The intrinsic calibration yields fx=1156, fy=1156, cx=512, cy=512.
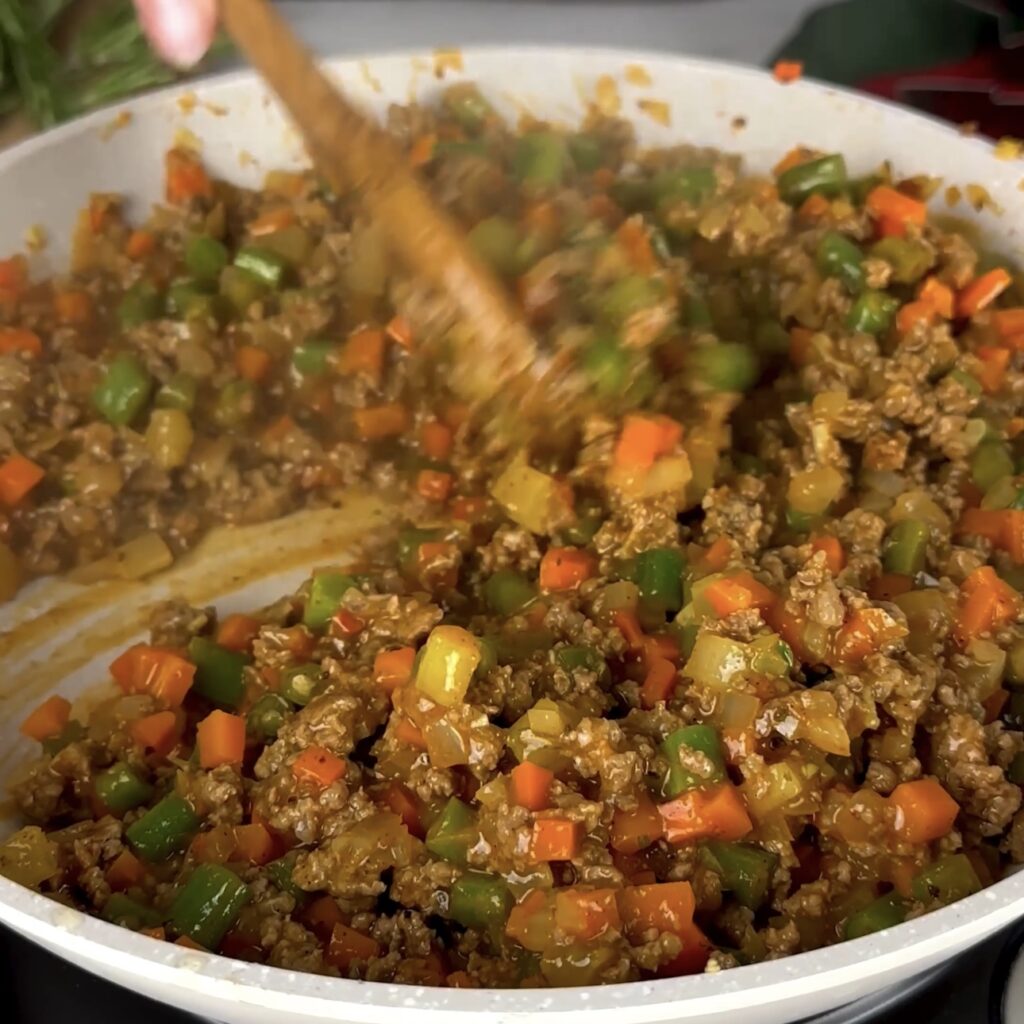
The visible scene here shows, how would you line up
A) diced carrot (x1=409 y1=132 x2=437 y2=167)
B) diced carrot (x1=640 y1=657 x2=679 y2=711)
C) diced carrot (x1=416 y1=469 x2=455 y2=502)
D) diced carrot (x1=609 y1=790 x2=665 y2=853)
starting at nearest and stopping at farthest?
diced carrot (x1=609 y1=790 x2=665 y2=853) < diced carrot (x1=640 y1=657 x2=679 y2=711) < diced carrot (x1=416 y1=469 x2=455 y2=502) < diced carrot (x1=409 y1=132 x2=437 y2=167)

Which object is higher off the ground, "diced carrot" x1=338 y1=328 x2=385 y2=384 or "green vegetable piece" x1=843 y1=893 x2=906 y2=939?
"diced carrot" x1=338 y1=328 x2=385 y2=384

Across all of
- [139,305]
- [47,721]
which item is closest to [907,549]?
[47,721]

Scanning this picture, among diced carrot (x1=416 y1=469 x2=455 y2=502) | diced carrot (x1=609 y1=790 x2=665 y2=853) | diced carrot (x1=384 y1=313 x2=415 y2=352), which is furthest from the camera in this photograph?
diced carrot (x1=384 y1=313 x2=415 y2=352)

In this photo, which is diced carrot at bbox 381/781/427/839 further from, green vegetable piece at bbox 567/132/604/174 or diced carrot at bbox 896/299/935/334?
green vegetable piece at bbox 567/132/604/174

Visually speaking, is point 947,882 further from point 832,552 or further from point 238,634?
point 238,634

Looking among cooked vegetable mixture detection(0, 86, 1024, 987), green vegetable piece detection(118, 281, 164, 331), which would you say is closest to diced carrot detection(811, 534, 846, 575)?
cooked vegetable mixture detection(0, 86, 1024, 987)

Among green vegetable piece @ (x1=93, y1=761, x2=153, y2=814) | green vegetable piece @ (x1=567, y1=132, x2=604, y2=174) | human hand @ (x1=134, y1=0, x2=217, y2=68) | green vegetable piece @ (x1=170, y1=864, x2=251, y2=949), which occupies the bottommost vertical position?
green vegetable piece @ (x1=170, y1=864, x2=251, y2=949)
